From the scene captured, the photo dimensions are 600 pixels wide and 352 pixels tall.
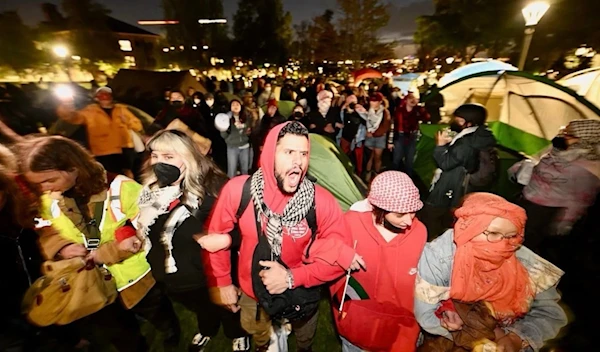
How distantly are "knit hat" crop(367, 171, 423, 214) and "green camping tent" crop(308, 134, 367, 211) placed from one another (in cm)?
218

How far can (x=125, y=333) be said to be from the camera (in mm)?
2828

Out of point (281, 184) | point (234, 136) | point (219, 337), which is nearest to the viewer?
point (281, 184)

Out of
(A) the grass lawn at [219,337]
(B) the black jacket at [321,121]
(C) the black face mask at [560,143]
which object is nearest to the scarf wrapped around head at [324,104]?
(B) the black jacket at [321,121]

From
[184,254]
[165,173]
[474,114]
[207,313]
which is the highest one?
[474,114]

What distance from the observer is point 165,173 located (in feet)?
7.90

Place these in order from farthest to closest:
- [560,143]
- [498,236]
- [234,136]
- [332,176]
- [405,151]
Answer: [405,151] → [234,136] → [332,176] → [560,143] → [498,236]

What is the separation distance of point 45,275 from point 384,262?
2266 mm

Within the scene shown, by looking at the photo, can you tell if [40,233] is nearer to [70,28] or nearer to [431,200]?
[431,200]

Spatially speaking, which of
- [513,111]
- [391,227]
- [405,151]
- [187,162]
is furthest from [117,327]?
[513,111]

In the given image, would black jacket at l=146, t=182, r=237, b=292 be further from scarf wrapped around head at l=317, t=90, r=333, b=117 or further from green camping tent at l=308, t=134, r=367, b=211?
scarf wrapped around head at l=317, t=90, r=333, b=117

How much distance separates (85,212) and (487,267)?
2.68 meters

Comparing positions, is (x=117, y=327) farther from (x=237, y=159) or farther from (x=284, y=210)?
(x=237, y=159)

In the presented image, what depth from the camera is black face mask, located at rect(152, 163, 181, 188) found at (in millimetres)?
2412

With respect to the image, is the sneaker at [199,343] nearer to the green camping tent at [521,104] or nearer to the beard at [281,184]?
the beard at [281,184]
